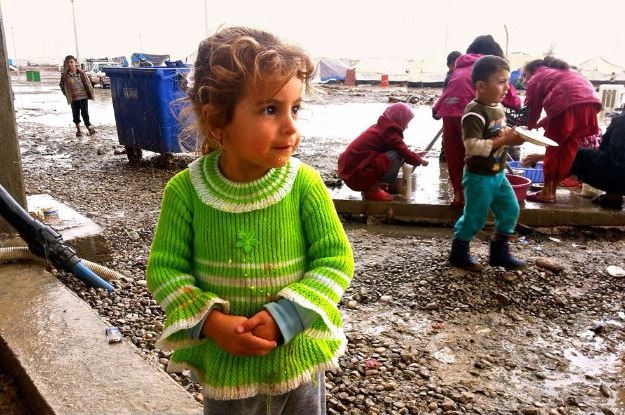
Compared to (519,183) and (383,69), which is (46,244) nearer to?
(519,183)

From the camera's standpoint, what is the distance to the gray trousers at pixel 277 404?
1509mm

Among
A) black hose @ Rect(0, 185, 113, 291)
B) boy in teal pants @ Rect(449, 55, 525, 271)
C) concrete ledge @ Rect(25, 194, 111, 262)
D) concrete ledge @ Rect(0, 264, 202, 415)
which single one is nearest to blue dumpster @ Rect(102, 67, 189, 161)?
concrete ledge @ Rect(25, 194, 111, 262)

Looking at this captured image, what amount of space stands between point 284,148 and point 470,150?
277cm

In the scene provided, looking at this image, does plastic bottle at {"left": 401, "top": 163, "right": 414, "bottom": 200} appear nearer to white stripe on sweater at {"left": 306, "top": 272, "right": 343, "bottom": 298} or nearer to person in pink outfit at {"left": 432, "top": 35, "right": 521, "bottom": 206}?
person in pink outfit at {"left": 432, "top": 35, "right": 521, "bottom": 206}

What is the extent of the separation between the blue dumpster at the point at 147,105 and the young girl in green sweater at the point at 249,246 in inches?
251

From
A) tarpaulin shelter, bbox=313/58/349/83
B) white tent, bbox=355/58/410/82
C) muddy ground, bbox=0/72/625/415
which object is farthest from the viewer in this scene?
tarpaulin shelter, bbox=313/58/349/83

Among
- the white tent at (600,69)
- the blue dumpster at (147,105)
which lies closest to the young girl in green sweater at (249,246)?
the blue dumpster at (147,105)

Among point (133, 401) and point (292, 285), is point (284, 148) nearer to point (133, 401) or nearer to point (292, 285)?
point (292, 285)

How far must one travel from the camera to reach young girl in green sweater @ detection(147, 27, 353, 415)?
1.34 metres

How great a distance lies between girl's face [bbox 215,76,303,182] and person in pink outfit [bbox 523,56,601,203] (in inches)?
169

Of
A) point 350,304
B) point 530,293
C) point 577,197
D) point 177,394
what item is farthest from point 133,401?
point 577,197

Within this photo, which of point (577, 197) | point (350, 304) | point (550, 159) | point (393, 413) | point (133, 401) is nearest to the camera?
point (133, 401)

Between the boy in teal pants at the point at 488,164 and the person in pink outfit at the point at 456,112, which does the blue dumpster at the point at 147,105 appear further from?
the boy in teal pants at the point at 488,164

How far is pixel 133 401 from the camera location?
208 centimetres
